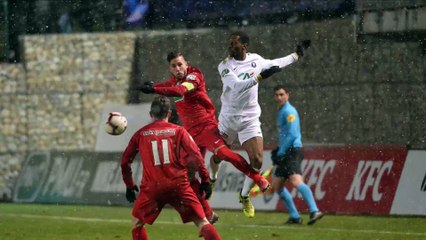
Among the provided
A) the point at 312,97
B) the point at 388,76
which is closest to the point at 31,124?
the point at 312,97

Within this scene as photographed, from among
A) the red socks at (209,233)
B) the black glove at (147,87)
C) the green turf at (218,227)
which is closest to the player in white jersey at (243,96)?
the green turf at (218,227)

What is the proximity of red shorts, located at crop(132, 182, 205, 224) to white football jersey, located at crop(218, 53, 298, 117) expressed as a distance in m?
2.65

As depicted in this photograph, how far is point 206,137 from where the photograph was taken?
1272cm

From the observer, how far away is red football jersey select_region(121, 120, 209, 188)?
32.3 ft

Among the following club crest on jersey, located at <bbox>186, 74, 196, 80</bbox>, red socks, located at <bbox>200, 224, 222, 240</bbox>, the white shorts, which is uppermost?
club crest on jersey, located at <bbox>186, 74, 196, 80</bbox>

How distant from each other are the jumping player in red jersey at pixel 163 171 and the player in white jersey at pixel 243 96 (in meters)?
2.51

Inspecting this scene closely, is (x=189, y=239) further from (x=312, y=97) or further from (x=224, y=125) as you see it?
(x=312, y=97)

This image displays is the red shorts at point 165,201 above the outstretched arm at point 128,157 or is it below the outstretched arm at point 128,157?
below

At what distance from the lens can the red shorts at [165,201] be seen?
9.91 meters

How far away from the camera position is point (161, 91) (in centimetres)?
1129

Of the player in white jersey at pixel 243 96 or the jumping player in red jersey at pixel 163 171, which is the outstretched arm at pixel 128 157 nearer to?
the jumping player in red jersey at pixel 163 171

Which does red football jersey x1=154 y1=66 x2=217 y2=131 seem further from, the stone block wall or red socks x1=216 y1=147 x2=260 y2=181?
the stone block wall

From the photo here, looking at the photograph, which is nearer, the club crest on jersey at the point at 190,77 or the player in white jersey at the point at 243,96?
the club crest on jersey at the point at 190,77

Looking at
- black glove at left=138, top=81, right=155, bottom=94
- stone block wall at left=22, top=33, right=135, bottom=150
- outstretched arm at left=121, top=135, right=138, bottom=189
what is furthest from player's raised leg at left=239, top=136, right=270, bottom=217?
stone block wall at left=22, top=33, right=135, bottom=150
